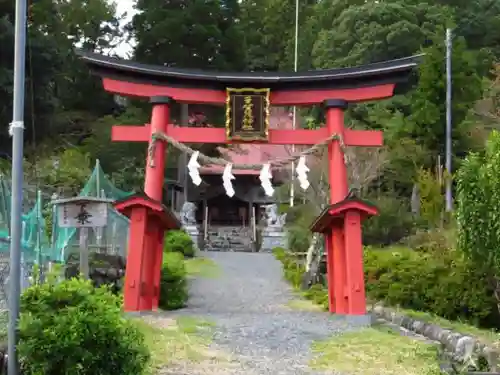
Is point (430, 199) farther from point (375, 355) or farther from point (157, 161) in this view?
point (375, 355)

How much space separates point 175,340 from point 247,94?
644 centimetres

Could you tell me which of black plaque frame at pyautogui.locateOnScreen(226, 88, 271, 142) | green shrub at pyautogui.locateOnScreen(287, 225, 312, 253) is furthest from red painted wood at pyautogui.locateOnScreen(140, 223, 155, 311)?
green shrub at pyautogui.locateOnScreen(287, 225, 312, 253)

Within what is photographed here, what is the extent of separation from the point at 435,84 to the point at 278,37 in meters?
A: 20.5

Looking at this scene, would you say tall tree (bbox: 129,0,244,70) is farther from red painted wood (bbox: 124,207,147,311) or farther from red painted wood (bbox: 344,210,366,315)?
red painted wood (bbox: 344,210,366,315)

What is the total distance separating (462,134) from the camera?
30.2 meters

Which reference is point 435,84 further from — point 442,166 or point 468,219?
point 468,219

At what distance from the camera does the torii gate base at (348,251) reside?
533 inches

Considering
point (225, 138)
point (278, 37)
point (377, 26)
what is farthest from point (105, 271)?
point (278, 37)

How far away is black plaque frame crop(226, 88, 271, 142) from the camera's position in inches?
595

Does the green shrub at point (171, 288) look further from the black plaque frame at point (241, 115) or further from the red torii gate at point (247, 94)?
the black plaque frame at point (241, 115)

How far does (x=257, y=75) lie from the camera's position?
15.4m

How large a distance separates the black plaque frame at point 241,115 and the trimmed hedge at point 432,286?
456 centimetres

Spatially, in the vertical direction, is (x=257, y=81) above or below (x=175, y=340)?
above

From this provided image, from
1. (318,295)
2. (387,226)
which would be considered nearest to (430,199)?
(387,226)
